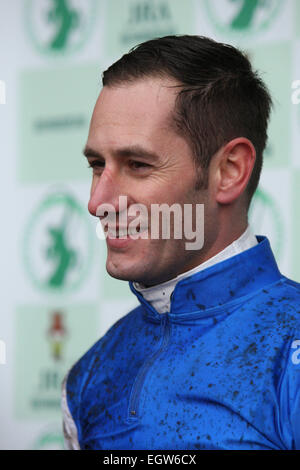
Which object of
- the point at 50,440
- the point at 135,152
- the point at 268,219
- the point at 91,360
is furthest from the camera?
the point at 50,440

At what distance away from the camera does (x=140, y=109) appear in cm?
112

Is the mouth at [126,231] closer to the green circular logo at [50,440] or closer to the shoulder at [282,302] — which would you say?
the shoulder at [282,302]

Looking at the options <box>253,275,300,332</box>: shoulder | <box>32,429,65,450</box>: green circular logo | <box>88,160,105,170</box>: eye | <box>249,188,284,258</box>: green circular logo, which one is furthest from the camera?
<box>32,429,65,450</box>: green circular logo

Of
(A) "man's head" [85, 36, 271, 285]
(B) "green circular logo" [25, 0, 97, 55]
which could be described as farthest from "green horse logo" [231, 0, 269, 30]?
(A) "man's head" [85, 36, 271, 285]

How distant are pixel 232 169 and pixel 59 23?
4.14ft

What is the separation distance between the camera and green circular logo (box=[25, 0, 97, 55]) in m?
2.19

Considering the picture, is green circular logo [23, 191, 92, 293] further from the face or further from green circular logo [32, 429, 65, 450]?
the face

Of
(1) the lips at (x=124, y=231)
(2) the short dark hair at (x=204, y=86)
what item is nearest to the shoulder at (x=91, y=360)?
(1) the lips at (x=124, y=231)

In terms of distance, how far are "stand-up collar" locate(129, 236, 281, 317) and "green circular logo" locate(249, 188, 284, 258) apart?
76 cm

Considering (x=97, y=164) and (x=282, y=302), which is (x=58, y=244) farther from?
(x=282, y=302)

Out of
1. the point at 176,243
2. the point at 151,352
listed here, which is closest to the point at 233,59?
the point at 176,243

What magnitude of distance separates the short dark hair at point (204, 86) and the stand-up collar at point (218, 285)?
14cm

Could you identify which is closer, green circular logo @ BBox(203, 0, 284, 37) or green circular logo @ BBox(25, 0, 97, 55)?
green circular logo @ BBox(203, 0, 284, 37)

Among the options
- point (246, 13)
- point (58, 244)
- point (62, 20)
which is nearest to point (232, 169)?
point (246, 13)
